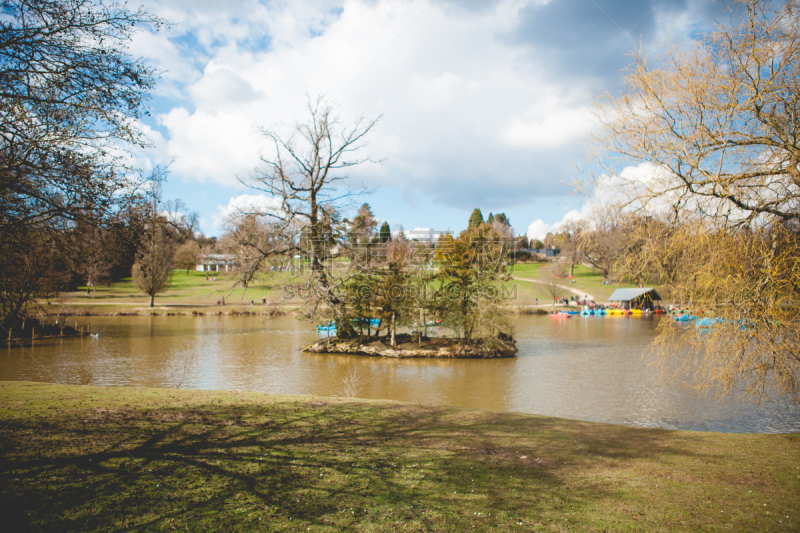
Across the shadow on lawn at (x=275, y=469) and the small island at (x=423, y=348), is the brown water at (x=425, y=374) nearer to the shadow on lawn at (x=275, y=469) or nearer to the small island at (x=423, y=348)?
the small island at (x=423, y=348)

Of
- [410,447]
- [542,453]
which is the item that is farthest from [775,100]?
[410,447]

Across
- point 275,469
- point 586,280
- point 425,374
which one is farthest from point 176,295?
point 586,280

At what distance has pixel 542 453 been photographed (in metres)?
7.13

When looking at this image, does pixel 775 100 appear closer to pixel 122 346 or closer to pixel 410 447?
pixel 410 447

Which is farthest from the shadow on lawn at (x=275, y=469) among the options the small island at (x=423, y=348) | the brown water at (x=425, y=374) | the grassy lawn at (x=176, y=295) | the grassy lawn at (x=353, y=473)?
the grassy lawn at (x=176, y=295)

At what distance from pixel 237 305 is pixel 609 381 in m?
41.2

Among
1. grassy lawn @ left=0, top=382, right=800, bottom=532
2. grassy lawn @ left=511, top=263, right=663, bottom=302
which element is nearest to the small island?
grassy lawn @ left=0, top=382, right=800, bottom=532

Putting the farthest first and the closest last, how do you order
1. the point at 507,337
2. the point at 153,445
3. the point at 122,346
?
1. the point at 507,337
2. the point at 122,346
3. the point at 153,445

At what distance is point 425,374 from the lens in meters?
20.4

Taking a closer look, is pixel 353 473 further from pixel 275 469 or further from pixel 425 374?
pixel 425 374

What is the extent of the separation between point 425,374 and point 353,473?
49.6 ft

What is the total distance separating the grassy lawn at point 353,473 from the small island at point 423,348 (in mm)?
16320

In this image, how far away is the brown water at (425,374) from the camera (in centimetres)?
1388

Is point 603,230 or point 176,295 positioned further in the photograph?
point 176,295
